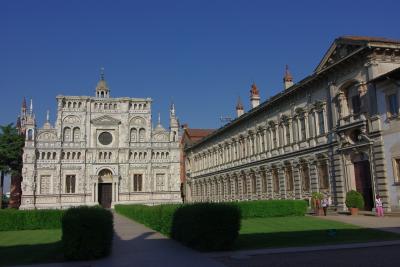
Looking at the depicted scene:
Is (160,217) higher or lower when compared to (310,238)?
higher

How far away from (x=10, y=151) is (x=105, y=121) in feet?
50.2

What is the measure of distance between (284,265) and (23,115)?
86.9 m

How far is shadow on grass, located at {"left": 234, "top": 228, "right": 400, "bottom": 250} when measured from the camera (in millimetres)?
15812

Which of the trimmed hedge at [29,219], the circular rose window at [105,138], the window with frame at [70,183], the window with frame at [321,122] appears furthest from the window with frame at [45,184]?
the window with frame at [321,122]

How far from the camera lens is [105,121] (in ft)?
226

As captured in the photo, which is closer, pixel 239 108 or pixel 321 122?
pixel 321 122

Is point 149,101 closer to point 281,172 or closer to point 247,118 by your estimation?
point 247,118

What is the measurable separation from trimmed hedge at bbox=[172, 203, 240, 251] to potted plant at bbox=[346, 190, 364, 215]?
14.9 meters

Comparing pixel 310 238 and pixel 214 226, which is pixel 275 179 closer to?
pixel 310 238

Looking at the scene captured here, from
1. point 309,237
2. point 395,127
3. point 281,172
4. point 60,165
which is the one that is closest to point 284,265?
point 309,237

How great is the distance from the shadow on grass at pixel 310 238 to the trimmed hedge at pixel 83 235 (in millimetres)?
4993

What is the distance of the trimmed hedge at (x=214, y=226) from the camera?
1490 centimetres

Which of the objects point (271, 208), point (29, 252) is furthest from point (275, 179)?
point (29, 252)

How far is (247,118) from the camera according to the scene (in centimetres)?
4797
